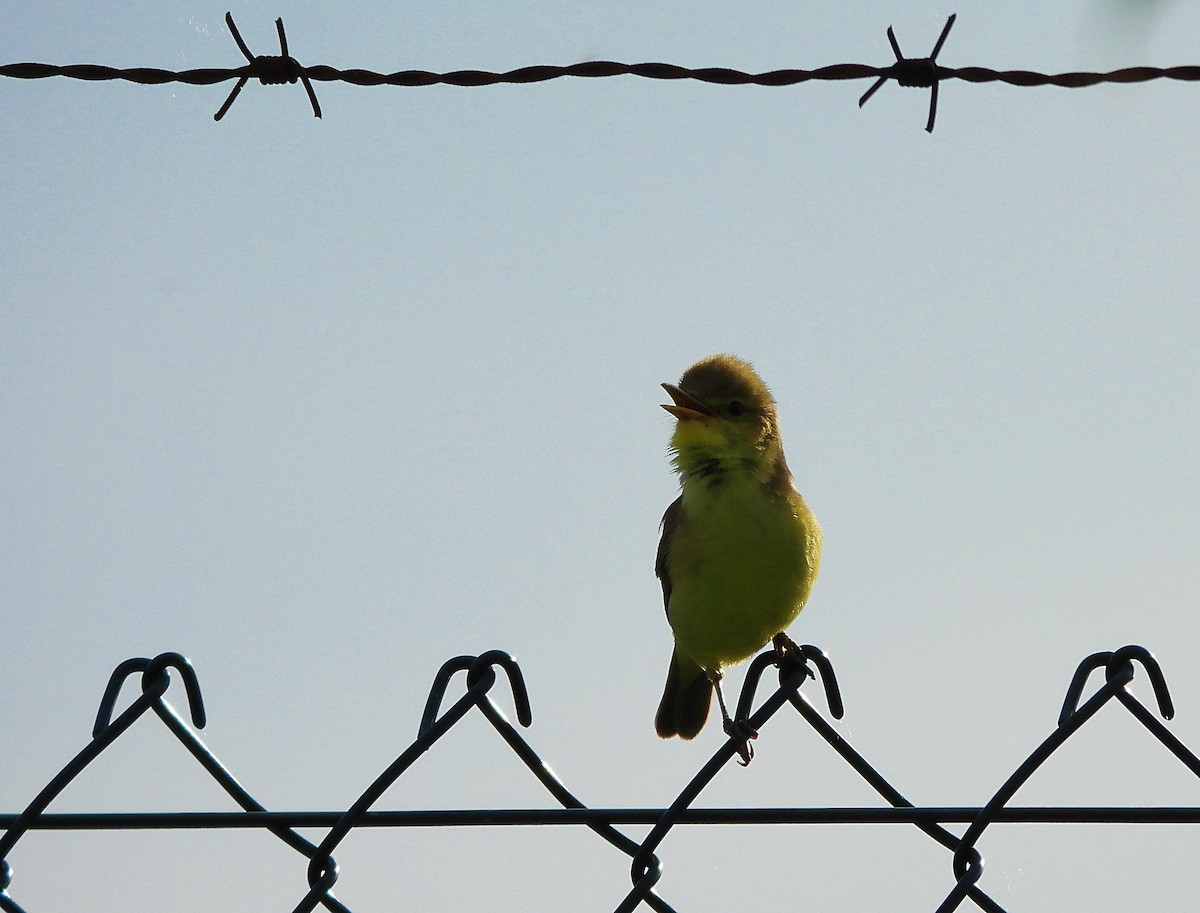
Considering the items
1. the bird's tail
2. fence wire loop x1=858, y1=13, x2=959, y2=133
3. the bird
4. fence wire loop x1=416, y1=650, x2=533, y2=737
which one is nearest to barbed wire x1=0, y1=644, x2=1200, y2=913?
fence wire loop x1=416, y1=650, x2=533, y2=737

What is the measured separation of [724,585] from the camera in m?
4.97

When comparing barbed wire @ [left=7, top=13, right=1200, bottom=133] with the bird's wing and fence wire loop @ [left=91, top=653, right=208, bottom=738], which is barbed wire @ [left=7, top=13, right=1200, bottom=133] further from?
the bird's wing

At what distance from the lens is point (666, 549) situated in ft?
17.9

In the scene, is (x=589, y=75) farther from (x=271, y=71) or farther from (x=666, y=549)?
(x=666, y=549)

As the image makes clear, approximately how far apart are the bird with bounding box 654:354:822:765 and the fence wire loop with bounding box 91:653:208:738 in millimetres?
2708

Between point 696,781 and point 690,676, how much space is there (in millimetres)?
3812

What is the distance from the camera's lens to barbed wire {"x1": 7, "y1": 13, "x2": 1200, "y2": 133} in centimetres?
299

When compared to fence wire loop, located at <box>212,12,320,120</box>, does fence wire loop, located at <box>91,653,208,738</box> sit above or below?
below

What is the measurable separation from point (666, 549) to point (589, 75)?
2728 mm

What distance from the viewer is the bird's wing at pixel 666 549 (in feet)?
17.8

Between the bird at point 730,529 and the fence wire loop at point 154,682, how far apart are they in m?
2.71

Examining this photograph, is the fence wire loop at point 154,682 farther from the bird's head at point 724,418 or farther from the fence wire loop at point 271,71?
the bird's head at point 724,418

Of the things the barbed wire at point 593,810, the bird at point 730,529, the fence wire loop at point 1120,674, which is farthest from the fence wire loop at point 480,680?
the bird at point 730,529

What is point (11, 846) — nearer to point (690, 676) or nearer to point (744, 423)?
point (744, 423)
